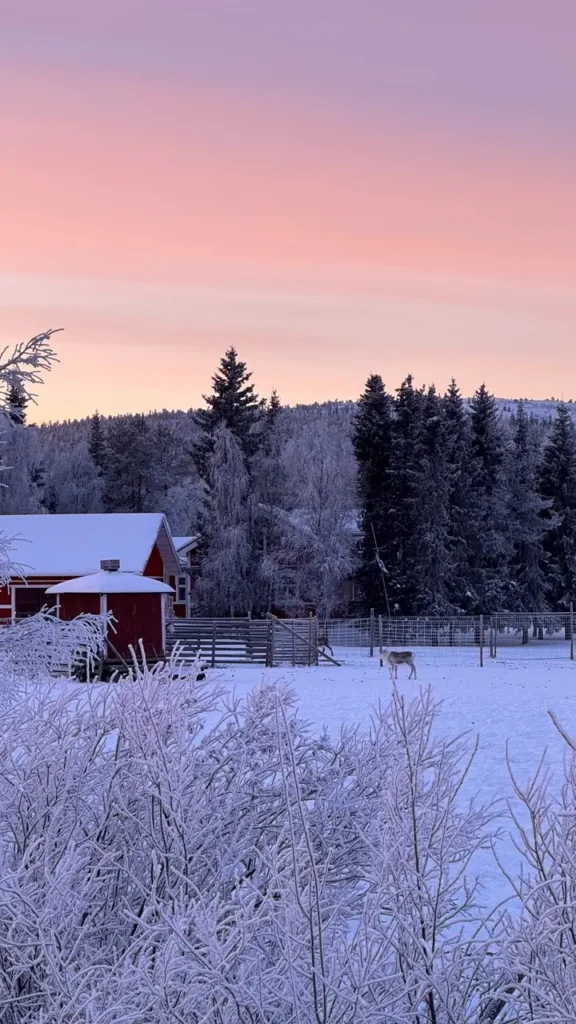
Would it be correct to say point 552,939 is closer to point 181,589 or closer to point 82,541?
point 82,541

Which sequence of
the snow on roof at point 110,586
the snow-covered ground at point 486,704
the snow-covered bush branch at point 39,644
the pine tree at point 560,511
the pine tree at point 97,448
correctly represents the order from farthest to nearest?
the pine tree at point 97,448, the pine tree at point 560,511, the snow on roof at point 110,586, the snow-covered ground at point 486,704, the snow-covered bush branch at point 39,644

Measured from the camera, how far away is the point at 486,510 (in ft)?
155

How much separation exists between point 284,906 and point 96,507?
59286 millimetres

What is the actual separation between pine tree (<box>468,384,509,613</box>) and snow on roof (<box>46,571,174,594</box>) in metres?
20.8

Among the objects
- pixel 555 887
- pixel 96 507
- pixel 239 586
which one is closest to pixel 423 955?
pixel 555 887

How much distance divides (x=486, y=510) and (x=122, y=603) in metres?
24.3

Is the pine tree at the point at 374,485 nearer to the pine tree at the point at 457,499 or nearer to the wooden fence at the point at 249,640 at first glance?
the pine tree at the point at 457,499

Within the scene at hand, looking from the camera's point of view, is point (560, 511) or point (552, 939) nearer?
point (552, 939)

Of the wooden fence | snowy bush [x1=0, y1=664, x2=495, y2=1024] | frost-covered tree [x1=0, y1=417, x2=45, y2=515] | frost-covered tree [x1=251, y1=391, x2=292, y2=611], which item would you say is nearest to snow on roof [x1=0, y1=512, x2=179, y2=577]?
the wooden fence

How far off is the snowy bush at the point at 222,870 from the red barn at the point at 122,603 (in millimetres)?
20795

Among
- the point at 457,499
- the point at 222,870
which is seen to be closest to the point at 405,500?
the point at 457,499

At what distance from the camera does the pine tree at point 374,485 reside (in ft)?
148

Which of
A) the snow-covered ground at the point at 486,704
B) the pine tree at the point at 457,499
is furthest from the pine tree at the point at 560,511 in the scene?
the snow-covered ground at the point at 486,704

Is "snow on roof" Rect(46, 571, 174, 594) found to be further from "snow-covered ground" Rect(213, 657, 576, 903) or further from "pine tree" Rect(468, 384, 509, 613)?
"pine tree" Rect(468, 384, 509, 613)
